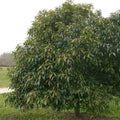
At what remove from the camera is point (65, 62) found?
4.17 meters

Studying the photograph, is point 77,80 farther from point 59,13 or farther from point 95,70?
point 59,13

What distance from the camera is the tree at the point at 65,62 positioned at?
4.21 metres

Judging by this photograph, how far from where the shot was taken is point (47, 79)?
4289 mm

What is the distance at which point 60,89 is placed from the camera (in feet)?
14.0

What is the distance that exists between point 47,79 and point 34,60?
1.80 feet

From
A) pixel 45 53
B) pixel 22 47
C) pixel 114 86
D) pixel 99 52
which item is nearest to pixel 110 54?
pixel 99 52

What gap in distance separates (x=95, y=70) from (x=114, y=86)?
2.33 ft

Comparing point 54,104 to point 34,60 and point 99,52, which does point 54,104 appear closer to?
point 34,60

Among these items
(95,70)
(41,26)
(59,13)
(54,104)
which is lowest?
(54,104)

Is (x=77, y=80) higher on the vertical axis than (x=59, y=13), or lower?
lower

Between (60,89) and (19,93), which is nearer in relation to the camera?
(60,89)

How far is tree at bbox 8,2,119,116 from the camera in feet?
13.8

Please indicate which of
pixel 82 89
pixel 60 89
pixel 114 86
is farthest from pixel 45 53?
pixel 114 86

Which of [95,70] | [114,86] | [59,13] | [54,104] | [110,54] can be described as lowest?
[54,104]
